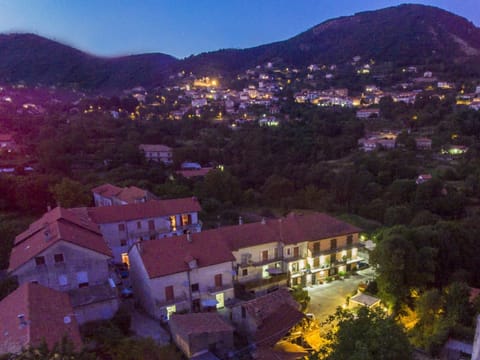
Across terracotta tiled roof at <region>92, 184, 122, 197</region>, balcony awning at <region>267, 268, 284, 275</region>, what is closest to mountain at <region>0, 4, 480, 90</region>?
terracotta tiled roof at <region>92, 184, 122, 197</region>

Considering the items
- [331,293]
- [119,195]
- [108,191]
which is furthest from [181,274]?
[108,191]

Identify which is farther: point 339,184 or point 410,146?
point 410,146

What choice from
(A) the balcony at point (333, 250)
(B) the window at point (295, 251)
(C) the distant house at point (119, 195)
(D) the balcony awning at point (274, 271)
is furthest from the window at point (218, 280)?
(C) the distant house at point (119, 195)

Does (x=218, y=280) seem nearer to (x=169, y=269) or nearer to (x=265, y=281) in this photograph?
(x=169, y=269)

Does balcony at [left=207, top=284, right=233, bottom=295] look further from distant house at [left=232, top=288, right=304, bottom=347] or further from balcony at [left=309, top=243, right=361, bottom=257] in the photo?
balcony at [left=309, top=243, right=361, bottom=257]

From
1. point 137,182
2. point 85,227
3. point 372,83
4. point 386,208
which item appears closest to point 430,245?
point 386,208

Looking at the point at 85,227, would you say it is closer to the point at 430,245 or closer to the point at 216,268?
the point at 216,268

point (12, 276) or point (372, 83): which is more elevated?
Result: point (372, 83)
